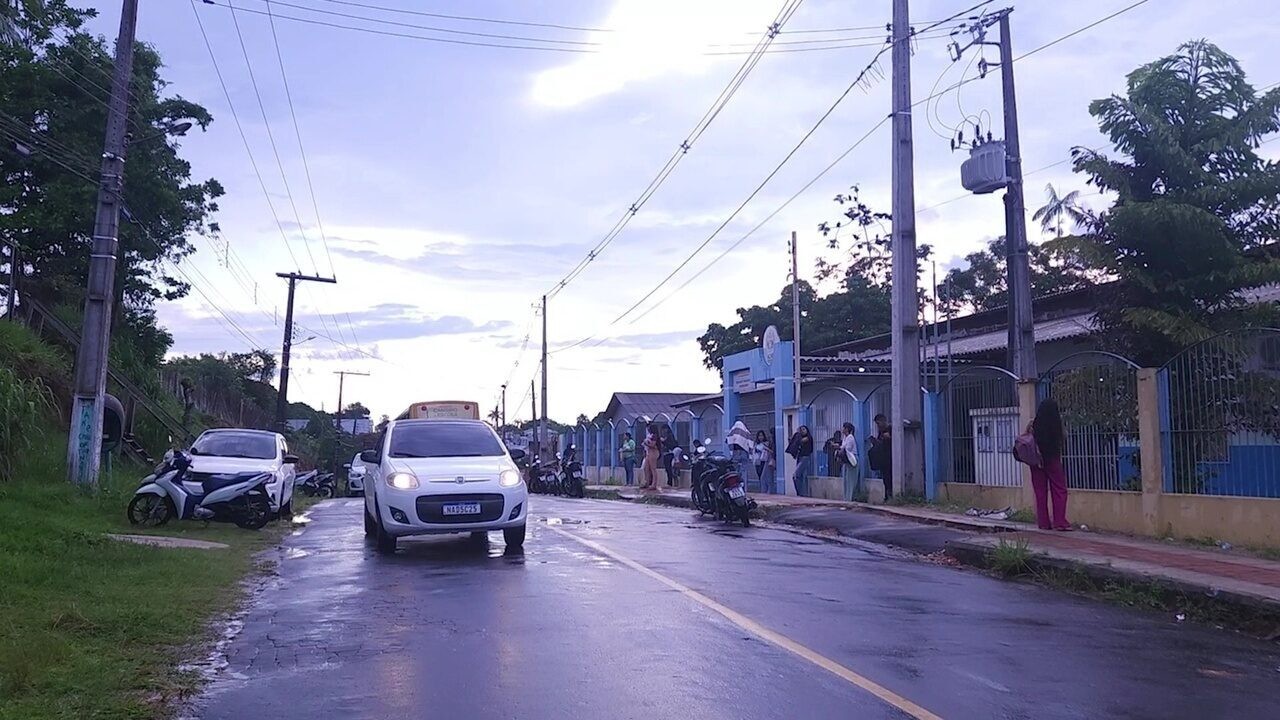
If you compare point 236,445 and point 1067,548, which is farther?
point 236,445

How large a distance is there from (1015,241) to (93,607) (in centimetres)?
1428

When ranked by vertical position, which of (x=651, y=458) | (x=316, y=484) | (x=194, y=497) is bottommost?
(x=194, y=497)

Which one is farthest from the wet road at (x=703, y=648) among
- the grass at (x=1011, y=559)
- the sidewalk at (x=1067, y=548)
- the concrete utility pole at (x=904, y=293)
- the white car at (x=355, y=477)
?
the white car at (x=355, y=477)

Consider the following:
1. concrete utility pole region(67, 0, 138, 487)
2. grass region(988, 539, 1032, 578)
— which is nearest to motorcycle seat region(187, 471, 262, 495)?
concrete utility pole region(67, 0, 138, 487)

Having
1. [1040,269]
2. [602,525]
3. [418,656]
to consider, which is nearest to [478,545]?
[602,525]

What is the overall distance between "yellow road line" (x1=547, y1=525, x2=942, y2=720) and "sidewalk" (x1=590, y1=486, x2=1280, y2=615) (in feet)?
13.7

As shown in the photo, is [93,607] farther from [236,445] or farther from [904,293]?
[904,293]

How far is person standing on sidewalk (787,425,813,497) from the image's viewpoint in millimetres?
24953

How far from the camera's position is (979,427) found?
1825cm

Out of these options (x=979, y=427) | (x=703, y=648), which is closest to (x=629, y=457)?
(x=979, y=427)

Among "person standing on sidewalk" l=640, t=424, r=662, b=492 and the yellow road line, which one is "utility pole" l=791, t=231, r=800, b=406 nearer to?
"person standing on sidewalk" l=640, t=424, r=662, b=492

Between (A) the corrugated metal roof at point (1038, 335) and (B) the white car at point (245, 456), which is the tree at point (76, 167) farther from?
(A) the corrugated metal roof at point (1038, 335)

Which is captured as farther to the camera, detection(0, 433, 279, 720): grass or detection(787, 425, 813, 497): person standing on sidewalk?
detection(787, 425, 813, 497): person standing on sidewalk

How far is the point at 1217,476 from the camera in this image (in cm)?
1297
